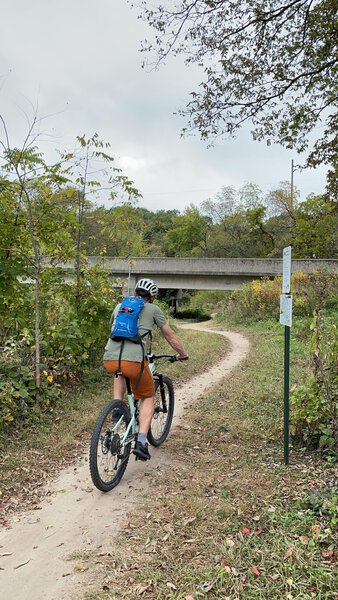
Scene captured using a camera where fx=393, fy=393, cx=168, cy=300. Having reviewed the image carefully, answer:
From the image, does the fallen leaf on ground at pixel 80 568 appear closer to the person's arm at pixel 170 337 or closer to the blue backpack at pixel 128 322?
the blue backpack at pixel 128 322

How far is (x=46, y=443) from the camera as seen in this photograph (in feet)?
14.6

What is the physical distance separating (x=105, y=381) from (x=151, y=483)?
3309mm

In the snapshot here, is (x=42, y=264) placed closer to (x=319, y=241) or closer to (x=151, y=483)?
(x=151, y=483)

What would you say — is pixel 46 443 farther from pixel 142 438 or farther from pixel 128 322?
pixel 128 322

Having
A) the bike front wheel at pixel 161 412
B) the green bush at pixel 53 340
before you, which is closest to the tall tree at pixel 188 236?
the green bush at pixel 53 340

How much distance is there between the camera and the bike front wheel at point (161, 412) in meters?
4.55

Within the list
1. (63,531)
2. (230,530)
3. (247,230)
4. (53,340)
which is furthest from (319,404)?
(247,230)

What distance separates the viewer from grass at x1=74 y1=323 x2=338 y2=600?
7.85 feet

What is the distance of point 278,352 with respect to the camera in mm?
10305

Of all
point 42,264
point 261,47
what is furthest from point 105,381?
point 261,47

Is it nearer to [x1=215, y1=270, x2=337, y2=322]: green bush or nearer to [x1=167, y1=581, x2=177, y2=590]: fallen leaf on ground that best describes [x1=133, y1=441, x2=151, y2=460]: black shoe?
[x1=167, y1=581, x2=177, y2=590]: fallen leaf on ground

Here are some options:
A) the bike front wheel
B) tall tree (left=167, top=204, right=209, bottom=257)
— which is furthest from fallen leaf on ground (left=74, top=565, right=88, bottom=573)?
tall tree (left=167, top=204, right=209, bottom=257)

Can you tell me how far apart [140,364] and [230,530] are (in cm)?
155

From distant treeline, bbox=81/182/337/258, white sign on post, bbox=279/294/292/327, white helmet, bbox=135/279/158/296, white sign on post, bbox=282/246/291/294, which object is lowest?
white sign on post, bbox=279/294/292/327
